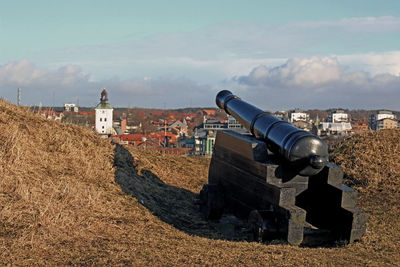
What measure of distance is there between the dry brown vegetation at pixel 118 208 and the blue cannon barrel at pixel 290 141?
45.6 inches

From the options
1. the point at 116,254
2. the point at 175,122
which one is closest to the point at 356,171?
the point at 116,254

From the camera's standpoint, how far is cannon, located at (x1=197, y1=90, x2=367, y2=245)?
6828 millimetres

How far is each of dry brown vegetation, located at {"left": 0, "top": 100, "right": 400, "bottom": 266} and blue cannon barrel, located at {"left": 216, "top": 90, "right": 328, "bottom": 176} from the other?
116 cm

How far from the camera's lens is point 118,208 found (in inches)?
313

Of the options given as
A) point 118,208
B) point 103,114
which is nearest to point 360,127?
point 103,114

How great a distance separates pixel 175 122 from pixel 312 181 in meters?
101

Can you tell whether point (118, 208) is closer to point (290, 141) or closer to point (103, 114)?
point (290, 141)

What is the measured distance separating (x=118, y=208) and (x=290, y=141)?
9.76 ft

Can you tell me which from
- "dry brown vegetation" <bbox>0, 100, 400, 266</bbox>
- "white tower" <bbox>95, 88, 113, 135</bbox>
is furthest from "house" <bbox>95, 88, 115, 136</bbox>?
"dry brown vegetation" <bbox>0, 100, 400, 266</bbox>

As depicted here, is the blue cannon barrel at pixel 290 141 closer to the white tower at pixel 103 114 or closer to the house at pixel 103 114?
the house at pixel 103 114

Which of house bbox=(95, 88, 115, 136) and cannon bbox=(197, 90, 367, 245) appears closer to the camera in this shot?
cannon bbox=(197, 90, 367, 245)

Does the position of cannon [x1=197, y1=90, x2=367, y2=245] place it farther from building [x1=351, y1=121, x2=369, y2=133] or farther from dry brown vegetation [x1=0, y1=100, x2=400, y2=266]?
building [x1=351, y1=121, x2=369, y2=133]

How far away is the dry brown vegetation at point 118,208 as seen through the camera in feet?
19.0

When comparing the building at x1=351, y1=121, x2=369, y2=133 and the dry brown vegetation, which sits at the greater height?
the building at x1=351, y1=121, x2=369, y2=133
